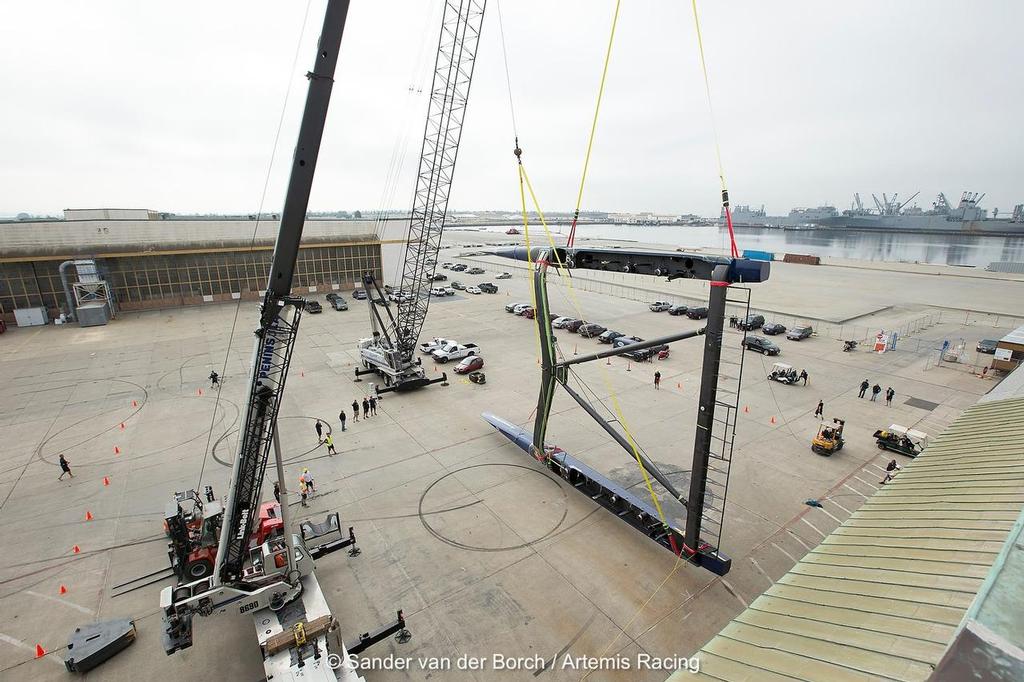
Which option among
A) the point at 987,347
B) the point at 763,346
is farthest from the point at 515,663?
the point at 987,347

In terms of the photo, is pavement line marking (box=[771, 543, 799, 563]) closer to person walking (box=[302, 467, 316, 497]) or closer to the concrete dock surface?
the concrete dock surface

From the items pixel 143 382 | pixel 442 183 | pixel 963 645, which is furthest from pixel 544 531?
pixel 143 382

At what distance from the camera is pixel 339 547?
15555 millimetres

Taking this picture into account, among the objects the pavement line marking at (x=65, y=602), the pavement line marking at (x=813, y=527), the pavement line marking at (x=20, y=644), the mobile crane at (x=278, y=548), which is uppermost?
the mobile crane at (x=278, y=548)

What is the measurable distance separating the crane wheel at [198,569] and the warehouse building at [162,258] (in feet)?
155

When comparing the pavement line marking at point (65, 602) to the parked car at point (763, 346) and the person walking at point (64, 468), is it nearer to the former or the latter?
the person walking at point (64, 468)

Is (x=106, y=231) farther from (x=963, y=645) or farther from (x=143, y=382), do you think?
(x=963, y=645)

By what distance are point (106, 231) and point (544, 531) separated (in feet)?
204

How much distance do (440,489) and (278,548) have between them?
752cm

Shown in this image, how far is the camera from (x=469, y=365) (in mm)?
35500

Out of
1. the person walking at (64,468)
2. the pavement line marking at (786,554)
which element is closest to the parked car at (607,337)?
the pavement line marking at (786,554)

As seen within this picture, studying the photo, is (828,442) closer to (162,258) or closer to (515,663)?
(515,663)

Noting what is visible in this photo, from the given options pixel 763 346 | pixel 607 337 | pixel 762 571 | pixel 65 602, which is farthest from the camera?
pixel 607 337

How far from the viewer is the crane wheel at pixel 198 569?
14.4 meters
